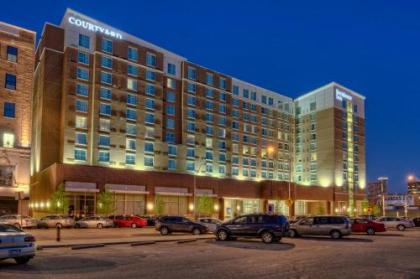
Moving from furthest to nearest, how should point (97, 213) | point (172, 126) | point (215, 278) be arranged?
point (172, 126) < point (97, 213) < point (215, 278)

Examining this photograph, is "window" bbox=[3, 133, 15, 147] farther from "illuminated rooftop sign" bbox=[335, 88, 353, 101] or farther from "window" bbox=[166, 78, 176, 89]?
"illuminated rooftop sign" bbox=[335, 88, 353, 101]

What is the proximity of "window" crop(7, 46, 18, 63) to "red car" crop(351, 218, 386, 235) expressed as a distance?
4094cm

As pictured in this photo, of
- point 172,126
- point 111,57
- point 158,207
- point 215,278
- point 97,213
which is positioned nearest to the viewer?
point 215,278

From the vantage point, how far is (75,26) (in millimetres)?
72375

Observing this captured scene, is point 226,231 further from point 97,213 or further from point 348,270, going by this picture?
point 97,213

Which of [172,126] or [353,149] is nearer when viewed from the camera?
[172,126]

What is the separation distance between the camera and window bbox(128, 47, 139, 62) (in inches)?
3086

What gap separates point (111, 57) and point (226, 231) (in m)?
51.9

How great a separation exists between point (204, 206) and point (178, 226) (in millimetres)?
38286

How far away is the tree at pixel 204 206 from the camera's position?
2997 inches

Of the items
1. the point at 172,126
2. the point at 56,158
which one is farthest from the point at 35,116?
the point at 172,126

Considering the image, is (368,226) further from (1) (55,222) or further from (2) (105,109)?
(2) (105,109)

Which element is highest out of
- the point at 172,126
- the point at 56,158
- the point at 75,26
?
the point at 75,26

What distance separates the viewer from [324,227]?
34219 millimetres
